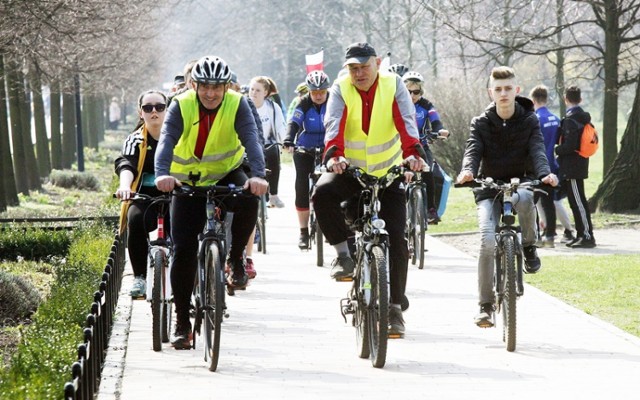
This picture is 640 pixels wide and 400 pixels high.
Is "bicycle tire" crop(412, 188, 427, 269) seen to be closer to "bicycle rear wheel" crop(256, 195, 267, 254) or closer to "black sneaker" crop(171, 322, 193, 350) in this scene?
"bicycle rear wheel" crop(256, 195, 267, 254)

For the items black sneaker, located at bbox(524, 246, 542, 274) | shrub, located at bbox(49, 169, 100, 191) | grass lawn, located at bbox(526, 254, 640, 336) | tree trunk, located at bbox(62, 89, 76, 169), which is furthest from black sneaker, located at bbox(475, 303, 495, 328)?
tree trunk, located at bbox(62, 89, 76, 169)

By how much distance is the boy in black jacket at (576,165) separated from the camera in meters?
15.9

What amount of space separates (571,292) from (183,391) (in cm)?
552

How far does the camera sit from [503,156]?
909 cm

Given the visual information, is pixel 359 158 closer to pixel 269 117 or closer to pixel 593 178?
pixel 269 117

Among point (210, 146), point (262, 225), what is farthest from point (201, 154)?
point (262, 225)

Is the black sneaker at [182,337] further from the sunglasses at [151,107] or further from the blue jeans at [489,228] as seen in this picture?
the blue jeans at [489,228]

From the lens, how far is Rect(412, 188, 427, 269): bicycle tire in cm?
1336

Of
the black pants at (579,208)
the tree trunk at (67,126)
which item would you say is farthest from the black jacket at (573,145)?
the tree trunk at (67,126)

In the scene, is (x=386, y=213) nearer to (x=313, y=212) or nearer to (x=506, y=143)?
(x=506, y=143)

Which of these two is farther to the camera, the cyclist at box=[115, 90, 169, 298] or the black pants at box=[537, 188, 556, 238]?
the black pants at box=[537, 188, 556, 238]

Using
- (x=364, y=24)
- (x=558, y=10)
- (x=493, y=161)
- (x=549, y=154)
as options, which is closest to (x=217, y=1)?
(x=364, y=24)

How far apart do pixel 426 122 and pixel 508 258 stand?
20.2 ft

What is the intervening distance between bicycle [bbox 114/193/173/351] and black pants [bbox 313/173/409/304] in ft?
3.31
